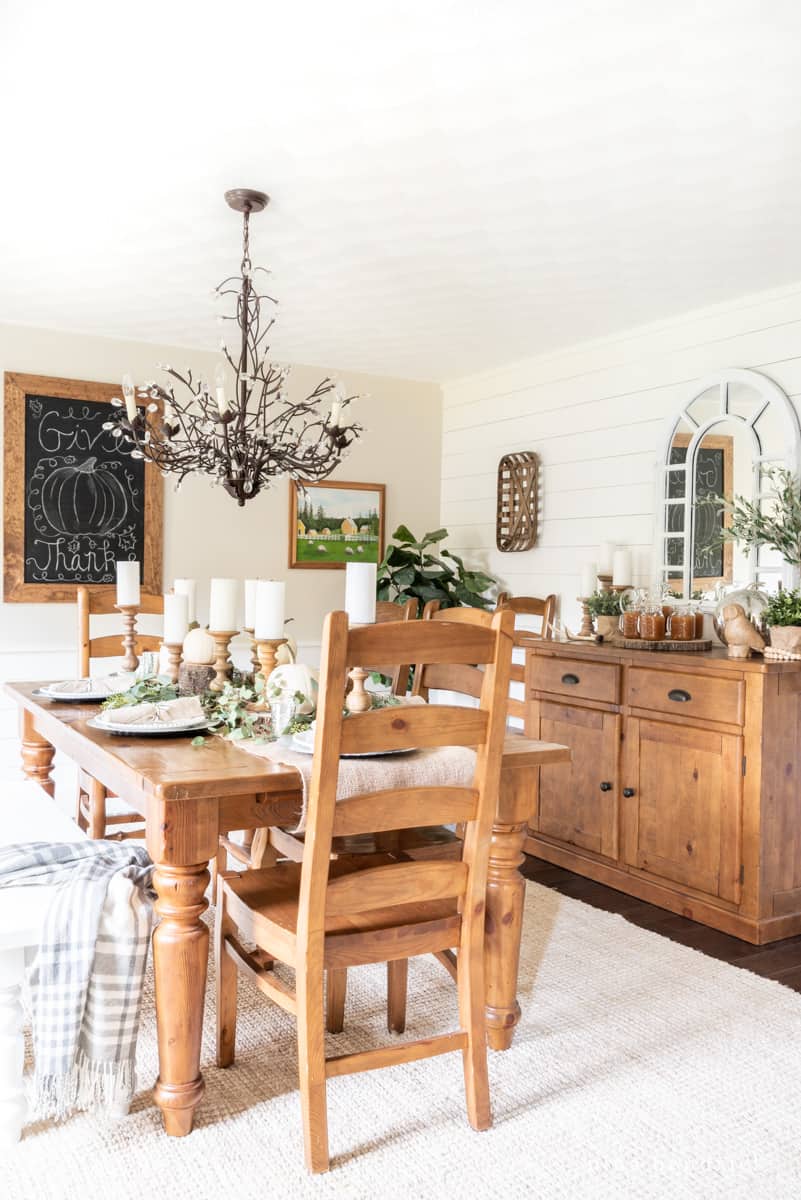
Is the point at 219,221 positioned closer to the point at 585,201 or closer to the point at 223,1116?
the point at 585,201

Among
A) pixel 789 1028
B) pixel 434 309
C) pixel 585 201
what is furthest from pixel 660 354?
pixel 789 1028

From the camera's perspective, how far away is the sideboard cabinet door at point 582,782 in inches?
145

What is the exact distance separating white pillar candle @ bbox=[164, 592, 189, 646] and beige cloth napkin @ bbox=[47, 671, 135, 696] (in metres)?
0.21

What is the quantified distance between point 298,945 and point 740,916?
192 centimetres

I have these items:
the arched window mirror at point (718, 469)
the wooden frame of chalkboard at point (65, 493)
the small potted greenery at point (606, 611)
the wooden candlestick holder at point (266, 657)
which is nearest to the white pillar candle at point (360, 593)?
the wooden candlestick holder at point (266, 657)

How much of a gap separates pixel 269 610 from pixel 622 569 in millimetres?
2256

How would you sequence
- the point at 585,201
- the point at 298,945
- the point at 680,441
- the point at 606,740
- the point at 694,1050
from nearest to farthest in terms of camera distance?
the point at 298,945 → the point at 694,1050 → the point at 585,201 → the point at 606,740 → the point at 680,441

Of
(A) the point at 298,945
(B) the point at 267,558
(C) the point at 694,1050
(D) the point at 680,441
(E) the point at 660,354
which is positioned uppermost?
(E) the point at 660,354

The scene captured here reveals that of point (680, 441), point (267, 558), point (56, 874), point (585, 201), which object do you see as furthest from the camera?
point (267, 558)

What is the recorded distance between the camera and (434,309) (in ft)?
14.5

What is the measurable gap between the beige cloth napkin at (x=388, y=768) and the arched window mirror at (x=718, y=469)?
224 centimetres

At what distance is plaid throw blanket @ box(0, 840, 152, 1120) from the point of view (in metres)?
1.87

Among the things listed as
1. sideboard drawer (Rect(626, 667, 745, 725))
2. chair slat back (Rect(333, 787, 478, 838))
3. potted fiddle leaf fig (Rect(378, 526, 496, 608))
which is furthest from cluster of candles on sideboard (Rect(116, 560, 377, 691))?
potted fiddle leaf fig (Rect(378, 526, 496, 608))

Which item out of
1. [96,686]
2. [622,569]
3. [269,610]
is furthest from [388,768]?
[622,569]
